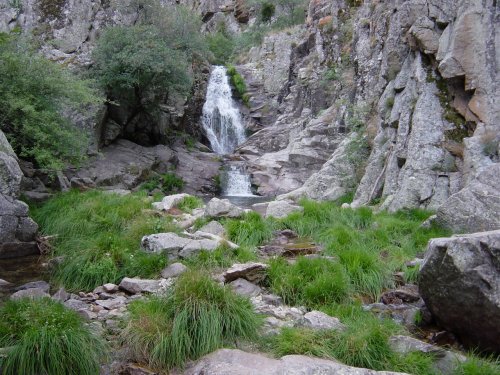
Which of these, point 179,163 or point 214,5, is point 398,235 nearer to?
point 179,163

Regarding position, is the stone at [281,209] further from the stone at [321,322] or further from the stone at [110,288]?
the stone at [321,322]

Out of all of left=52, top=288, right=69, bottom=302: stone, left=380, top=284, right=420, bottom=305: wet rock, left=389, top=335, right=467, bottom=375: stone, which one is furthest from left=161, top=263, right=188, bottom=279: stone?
left=389, top=335, right=467, bottom=375: stone

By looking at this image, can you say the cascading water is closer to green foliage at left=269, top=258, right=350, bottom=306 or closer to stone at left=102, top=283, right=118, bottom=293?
stone at left=102, top=283, right=118, bottom=293

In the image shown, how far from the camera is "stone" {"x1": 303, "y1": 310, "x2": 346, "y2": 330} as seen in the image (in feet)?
16.4

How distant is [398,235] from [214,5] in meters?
46.7

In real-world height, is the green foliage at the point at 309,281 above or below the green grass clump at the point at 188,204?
below

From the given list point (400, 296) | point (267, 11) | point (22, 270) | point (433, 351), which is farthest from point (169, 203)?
point (267, 11)

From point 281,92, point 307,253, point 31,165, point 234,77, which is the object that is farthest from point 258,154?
point 307,253

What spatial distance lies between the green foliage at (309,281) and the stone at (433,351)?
4.42ft

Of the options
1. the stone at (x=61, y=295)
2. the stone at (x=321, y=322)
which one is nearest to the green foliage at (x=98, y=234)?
the stone at (x=61, y=295)

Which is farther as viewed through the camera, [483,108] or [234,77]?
[234,77]

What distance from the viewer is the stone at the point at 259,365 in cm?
410

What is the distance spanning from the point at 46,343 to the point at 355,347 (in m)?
2.95

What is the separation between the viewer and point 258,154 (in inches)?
976
